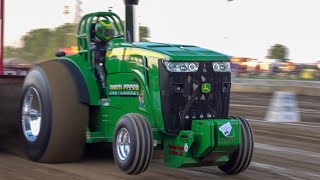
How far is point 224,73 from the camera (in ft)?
18.8

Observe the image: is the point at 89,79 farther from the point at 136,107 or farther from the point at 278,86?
the point at 278,86

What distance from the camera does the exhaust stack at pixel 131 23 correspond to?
649 centimetres

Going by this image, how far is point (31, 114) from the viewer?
6.75m

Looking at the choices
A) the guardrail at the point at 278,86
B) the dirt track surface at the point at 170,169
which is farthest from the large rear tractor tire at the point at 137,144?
the guardrail at the point at 278,86

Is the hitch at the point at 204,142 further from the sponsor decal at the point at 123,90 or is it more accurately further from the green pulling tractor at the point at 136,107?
the sponsor decal at the point at 123,90

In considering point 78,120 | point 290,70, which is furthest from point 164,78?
point 290,70

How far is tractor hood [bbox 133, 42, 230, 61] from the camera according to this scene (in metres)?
5.49

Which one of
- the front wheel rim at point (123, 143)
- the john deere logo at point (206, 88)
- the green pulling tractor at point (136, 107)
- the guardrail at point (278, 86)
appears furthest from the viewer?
the guardrail at point (278, 86)

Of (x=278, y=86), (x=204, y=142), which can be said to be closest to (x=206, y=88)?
(x=204, y=142)

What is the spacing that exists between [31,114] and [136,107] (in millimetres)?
1656

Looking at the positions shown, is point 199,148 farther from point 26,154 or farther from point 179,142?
point 26,154

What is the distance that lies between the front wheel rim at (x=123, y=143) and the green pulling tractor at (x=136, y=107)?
0.01 meters

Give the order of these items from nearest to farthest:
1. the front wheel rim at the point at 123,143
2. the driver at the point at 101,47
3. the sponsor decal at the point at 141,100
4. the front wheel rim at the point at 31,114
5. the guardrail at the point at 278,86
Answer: the front wheel rim at the point at 123,143
the sponsor decal at the point at 141,100
the driver at the point at 101,47
the front wheel rim at the point at 31,114
the guardrail at the point at 278,86

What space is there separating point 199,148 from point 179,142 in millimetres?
203
